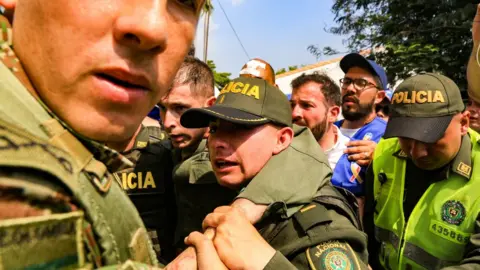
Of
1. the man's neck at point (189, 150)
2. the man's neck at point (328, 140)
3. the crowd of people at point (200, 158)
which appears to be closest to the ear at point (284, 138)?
the crowd of people at point (200, 158)

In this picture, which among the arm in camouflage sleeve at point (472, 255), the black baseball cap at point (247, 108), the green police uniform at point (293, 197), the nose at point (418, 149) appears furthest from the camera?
the nose at point (418, 149)

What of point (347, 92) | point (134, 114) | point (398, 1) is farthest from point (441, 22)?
point (134, 114)

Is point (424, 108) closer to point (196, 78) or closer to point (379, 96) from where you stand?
point (379, 96)

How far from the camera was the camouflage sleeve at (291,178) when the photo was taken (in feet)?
5.97

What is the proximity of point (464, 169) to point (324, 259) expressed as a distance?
144cm

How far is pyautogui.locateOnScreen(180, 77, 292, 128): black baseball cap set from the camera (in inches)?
79.7

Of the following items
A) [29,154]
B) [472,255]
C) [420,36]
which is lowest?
[472,255]

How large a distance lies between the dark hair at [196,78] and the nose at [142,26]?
2061mm

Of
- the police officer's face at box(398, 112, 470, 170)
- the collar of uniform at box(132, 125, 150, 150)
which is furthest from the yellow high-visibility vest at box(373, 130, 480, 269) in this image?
the collar of uniform at box(132, 125, 150, 150)

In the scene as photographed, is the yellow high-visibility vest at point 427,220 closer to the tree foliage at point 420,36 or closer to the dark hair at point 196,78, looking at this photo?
the dark hair at point 196,78

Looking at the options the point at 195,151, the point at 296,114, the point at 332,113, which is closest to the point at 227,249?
the point at 195,151

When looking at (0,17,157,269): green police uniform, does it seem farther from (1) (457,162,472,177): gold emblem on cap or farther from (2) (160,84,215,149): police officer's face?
(1) (457,162,472,177): gold emblem on cap

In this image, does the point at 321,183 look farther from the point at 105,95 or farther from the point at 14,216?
the point at 14,216

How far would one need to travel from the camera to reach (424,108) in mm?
2746
